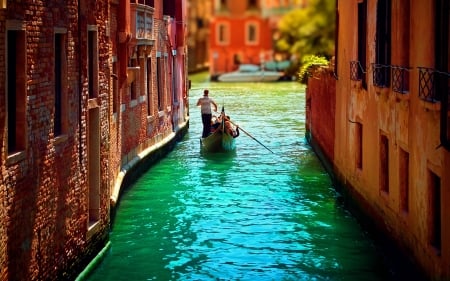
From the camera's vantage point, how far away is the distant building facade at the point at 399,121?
9.44m

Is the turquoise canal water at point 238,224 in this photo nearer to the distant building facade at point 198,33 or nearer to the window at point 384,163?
the window at point 384,163

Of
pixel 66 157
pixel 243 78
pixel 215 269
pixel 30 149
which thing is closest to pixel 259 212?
pixel 215 269

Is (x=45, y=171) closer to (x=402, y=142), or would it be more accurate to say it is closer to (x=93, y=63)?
(x=93, y=63)

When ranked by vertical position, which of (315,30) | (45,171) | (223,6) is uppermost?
(223,6)

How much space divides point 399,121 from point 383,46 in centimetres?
207

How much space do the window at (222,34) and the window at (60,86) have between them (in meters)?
60.3

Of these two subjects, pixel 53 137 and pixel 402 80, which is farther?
pixel 402 80

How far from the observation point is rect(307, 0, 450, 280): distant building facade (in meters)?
9.44

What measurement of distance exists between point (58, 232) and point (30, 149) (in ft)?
4.18

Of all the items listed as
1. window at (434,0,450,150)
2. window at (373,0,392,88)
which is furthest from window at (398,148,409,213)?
window at (434,0,450,150)

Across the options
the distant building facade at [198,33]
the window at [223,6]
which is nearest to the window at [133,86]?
the window at [223,6]

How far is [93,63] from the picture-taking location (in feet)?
38.8

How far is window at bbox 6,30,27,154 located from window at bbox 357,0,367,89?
738 centimetres

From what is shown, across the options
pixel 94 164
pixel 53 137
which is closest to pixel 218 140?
pixel 94 164
